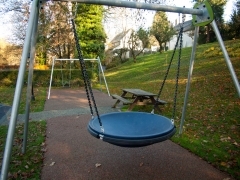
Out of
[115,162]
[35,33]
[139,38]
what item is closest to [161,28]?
[139,38]

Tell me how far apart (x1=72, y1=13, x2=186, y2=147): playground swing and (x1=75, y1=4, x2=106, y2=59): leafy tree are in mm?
11968

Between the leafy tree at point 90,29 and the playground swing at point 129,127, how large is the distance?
1197 centimetres

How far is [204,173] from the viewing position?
2.62 m

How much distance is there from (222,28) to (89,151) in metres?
22.3

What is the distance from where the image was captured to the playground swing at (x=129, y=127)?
6.67 feet

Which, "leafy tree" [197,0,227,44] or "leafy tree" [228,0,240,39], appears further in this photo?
"leafy tree" [197,0,227,44]

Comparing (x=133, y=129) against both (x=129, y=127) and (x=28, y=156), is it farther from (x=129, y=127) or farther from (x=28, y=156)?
(x=28, y=156)

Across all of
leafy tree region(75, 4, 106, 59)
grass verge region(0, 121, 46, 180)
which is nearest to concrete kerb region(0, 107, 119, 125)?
grass verge region(0, 121, 46, 180)

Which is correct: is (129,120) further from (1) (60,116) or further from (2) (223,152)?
(1) (60,116)

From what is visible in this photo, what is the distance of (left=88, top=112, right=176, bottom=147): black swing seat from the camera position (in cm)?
203

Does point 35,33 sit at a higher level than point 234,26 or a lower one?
lower

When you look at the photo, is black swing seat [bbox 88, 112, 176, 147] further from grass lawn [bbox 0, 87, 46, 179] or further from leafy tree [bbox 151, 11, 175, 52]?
leafy tree [bbox 151, 11, 175, 52]

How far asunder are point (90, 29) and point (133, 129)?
513 inches

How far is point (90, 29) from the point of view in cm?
1465
